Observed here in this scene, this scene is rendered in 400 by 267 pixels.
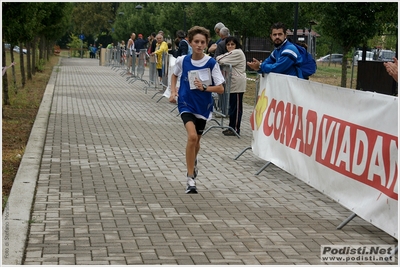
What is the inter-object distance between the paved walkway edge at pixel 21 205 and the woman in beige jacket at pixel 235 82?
319 cm

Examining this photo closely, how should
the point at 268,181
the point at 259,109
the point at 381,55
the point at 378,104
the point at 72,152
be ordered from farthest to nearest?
the point at 381,55
the point at 72,152
the point at 259,109
the point at 268,181
the point at 378,104

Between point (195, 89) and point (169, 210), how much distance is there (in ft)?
5.54

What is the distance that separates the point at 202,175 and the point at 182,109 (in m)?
1.25

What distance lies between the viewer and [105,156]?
11.4 m

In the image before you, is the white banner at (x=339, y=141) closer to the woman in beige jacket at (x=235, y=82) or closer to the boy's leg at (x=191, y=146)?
the boy's leg at (x=191, y=146)

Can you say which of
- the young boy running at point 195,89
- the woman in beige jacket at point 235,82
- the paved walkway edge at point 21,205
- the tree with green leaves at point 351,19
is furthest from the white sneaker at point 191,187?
the tree with green leaves at point 351,19


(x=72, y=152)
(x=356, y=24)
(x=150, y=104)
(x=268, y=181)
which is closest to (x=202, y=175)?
(x=268, y=181)

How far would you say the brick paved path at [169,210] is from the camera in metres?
6.26

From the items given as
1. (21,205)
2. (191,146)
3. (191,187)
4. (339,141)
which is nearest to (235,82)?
(191,146)

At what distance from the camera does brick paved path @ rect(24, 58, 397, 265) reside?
626 cm

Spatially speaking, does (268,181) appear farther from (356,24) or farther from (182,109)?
(356,24)

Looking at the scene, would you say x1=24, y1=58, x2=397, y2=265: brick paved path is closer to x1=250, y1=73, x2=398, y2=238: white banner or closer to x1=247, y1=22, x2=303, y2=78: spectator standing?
x1=250, y1=73, x2=398, y2=238: white banner

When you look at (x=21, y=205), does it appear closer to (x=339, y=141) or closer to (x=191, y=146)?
(x=191, y=146)

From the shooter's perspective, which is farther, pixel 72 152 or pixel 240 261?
pixel 72 152
